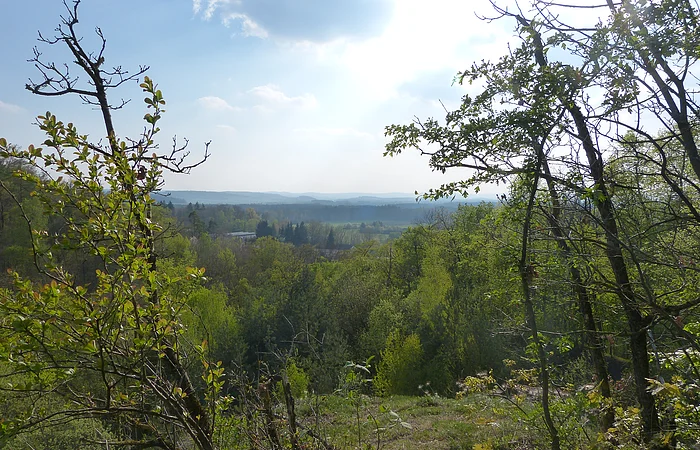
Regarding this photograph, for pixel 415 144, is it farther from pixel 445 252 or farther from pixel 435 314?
pixel 445 252

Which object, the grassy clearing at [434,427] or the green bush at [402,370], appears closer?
the grassy clearing at [434,427]

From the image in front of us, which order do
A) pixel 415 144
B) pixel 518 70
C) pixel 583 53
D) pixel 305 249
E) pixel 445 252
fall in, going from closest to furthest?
pixel 583 53 < pixel 518 70 < pixel 415 144 < pixel 445 252 < pixel 305 249

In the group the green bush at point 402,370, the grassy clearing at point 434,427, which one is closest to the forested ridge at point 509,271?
the grassy clearing at point 434,427

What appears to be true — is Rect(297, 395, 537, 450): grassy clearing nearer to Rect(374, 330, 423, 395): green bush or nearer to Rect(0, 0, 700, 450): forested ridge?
Rect(0, 0, 700, 450): forested ridge

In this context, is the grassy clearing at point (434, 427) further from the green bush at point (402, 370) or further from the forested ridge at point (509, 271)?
the green bush at point (402, 370)

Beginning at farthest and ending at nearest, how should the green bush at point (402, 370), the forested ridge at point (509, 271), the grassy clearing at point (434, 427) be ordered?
the green bush at point (402, 370), the grassy clearing at point (434, 427), the forested ridge at point (509, 271)

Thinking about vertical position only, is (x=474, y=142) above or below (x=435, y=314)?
above

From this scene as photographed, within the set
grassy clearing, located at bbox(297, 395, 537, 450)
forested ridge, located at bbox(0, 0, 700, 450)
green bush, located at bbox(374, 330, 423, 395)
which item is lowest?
green bush, located at bbox(374, 330, 423, 395)

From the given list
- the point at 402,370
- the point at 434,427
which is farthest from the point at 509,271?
the point at 402,370

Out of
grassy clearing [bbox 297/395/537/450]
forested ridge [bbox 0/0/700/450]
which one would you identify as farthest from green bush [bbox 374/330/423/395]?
forested ridge [bbox 0/0/700/450]

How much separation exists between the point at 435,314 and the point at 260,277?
51.9ft

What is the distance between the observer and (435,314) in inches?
798

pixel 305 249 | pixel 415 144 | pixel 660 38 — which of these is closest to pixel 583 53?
pixel 660 38

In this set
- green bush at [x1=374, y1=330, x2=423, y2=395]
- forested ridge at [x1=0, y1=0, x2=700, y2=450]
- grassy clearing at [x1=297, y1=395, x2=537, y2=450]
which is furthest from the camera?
green bush at [x1=374, y1=330, x2=423, y2=395]
